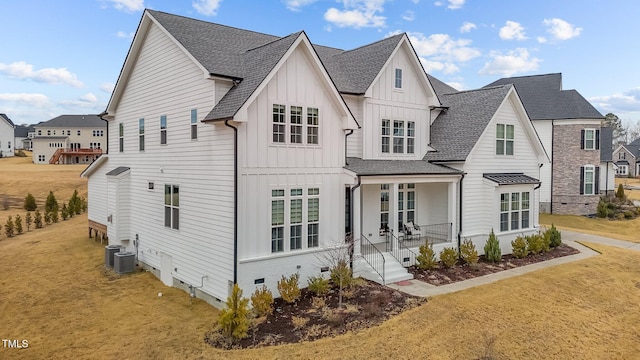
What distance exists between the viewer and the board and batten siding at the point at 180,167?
1373 cm

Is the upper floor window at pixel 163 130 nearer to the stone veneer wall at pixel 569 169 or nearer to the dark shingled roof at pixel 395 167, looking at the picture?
the dark shingled roof at pixel 395 167

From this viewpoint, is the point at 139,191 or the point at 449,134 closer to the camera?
the point at 139,191

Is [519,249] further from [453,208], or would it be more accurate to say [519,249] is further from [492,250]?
[453,208]

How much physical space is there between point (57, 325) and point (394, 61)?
1661 centimetres

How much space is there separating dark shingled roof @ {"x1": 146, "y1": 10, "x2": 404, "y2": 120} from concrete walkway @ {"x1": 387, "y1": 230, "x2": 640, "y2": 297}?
8346 millimetres

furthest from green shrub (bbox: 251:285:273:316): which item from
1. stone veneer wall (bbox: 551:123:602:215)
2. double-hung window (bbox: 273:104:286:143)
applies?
stone veneer wall (bbox: 551:123:602:215)

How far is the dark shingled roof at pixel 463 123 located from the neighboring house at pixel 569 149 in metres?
16.7

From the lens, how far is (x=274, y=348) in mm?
10680

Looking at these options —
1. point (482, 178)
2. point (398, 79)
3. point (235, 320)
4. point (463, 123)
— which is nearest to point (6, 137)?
point (398, 79)

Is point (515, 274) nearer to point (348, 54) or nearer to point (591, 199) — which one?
point (348, 54)

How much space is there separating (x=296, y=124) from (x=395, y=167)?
5.45 metres

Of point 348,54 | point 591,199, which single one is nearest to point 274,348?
point 348,54

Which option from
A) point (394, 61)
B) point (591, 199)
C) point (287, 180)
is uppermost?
point (394, 61)

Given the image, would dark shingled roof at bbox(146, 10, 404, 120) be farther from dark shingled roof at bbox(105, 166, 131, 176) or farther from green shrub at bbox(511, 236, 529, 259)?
green shrub at bbox(511, 236, 529, 259)
